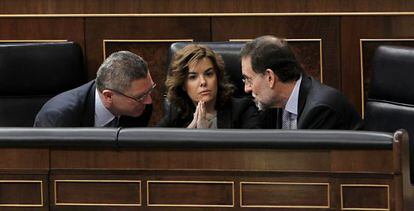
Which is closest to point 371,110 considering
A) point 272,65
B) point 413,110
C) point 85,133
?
point 413,110

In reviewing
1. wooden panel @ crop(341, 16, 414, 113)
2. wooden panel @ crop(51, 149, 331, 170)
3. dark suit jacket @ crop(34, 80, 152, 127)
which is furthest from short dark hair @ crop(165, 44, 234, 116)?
wooden panel @ crop(51, 149, 331, 170)

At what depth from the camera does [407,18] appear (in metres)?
2.32

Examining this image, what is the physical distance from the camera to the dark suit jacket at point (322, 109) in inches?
69.1

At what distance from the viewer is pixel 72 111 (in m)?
1.92

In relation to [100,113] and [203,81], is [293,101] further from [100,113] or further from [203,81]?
[100,113]

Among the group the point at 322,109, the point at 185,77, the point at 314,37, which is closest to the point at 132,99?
the point at 185,77

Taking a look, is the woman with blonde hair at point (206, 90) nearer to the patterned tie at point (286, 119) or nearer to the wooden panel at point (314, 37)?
the patterned tie at point (286, 119)

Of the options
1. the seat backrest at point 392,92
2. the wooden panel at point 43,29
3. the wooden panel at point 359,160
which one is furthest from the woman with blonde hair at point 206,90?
the wooden panel at point 359,160

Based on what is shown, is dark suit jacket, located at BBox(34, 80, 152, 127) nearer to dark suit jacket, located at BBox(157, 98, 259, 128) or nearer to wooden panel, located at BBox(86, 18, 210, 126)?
dark suit jacket, located at BBox(157, 98, 259, 128)

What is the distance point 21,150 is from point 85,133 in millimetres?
100

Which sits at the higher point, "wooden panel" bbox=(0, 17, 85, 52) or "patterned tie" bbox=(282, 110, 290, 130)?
"wooden panel" bbox=(0, 17, 85, 52)

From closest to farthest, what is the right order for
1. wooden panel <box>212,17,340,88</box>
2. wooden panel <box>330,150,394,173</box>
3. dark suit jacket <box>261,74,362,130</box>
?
wooden panel <box>330,150,394,173</box> < dark suit jacket <box>261,74,362,130</box> < wooden panel <box>212,17,340,88</box>

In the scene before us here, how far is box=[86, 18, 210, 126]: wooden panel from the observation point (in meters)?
2.40

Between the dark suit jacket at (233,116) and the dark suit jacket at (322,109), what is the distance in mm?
181
